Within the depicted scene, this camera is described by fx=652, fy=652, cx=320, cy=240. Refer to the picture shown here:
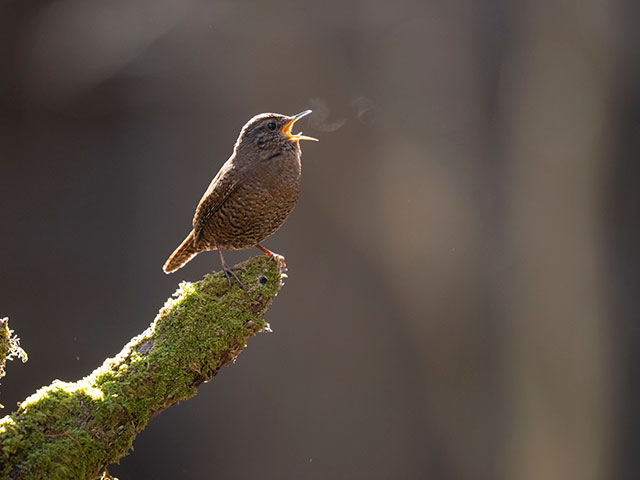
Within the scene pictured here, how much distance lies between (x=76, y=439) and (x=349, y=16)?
5.13 meters

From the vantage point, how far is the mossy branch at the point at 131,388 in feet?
7.41

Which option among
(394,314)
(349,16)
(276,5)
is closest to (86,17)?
(276,5)

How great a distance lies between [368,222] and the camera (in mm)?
6484

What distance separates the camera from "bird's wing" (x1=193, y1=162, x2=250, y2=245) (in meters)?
3.37

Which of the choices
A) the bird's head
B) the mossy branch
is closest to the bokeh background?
the bird's head

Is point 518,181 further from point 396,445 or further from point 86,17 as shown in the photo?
point 86,17

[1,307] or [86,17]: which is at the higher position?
[86,17]

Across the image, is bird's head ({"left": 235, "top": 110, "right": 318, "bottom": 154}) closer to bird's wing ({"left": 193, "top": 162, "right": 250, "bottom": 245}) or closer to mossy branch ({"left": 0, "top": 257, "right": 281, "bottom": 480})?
bird's wing ({"left": 193, "top": 162, "right": 250, "bottom": 245})

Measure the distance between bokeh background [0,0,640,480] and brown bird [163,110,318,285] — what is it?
3034mm

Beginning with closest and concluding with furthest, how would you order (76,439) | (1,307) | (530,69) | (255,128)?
(76,439) → (255,128) → (530,69) → (1,307)

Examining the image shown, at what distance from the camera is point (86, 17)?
6.44 metres

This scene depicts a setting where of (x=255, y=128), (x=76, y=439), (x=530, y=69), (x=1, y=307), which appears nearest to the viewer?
(x=76, y=439)

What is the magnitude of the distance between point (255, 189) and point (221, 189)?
0.21m

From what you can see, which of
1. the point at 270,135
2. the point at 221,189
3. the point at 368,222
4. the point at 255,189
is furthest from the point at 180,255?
the point at 368,222
